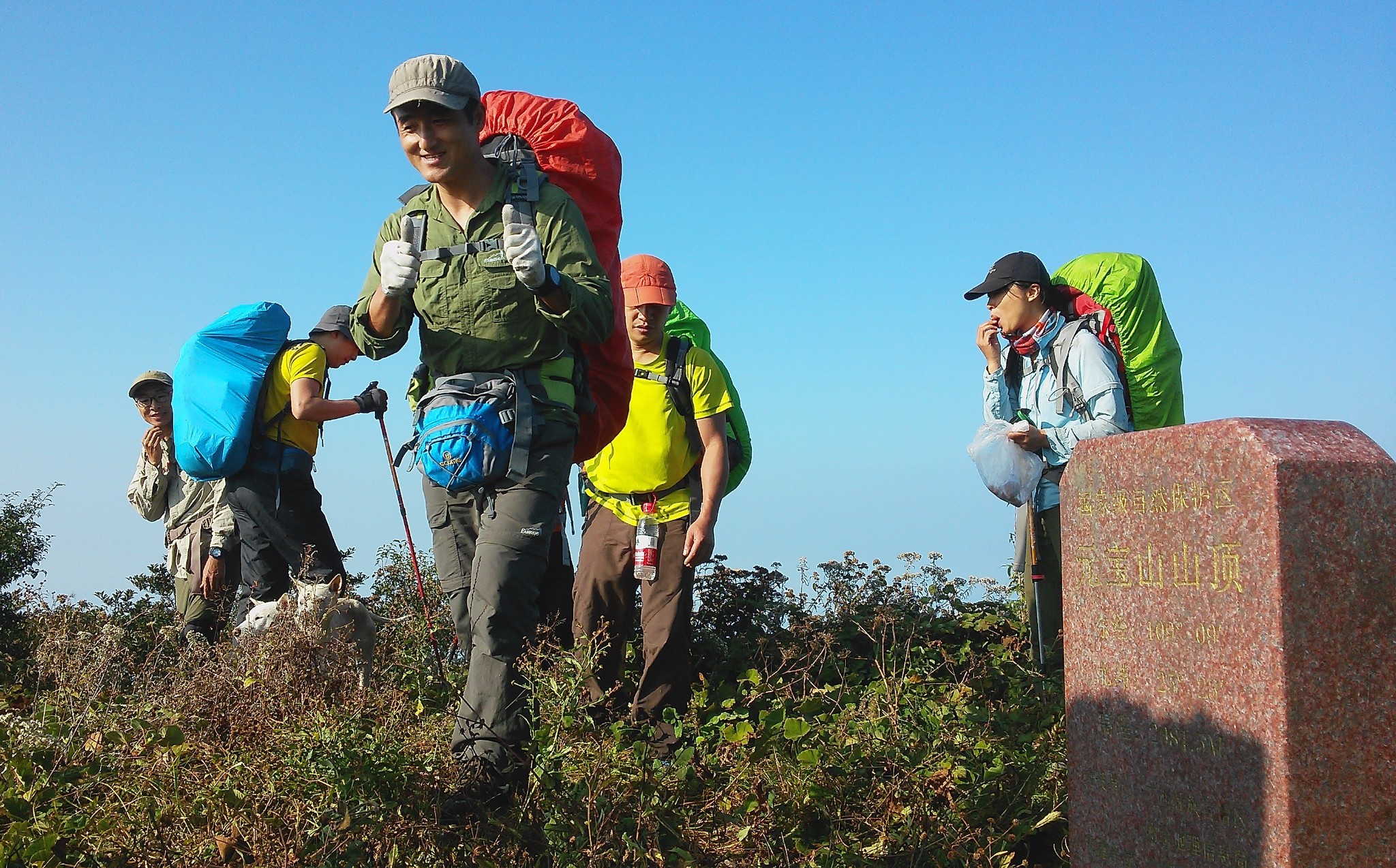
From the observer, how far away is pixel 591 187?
15.1ft

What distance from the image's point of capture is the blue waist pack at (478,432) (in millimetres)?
3865

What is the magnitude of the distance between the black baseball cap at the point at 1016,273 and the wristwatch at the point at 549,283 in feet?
9.19

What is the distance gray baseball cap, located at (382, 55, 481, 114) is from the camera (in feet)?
12.8

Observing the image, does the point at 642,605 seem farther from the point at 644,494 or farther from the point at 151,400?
the point at 151,400

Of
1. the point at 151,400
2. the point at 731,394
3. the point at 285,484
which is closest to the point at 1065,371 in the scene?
the point at 731,394

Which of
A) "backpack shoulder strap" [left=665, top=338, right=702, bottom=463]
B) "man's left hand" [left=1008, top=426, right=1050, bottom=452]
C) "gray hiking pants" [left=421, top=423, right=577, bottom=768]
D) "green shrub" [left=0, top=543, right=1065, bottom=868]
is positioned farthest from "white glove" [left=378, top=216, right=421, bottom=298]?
"man's left hand" [left=1008, top=426, right=1050, bottom=452]

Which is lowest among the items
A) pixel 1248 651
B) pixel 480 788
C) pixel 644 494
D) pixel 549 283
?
pixel 480 788

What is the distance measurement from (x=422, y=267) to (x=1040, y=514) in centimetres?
321

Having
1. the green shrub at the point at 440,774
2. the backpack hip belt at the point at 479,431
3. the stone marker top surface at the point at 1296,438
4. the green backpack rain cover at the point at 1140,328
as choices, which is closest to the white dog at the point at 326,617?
the green shrub at the point at 440,774

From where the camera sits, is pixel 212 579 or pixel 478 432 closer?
pixel 478 432

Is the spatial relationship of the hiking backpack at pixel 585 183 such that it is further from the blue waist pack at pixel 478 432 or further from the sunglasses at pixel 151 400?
the sunglasses at pixel 151 400

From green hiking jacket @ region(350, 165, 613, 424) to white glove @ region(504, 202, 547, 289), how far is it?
129 millimetres

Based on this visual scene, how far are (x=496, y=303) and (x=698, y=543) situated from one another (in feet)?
6.66

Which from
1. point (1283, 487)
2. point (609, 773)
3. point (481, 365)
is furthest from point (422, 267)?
point (1283, 487)
